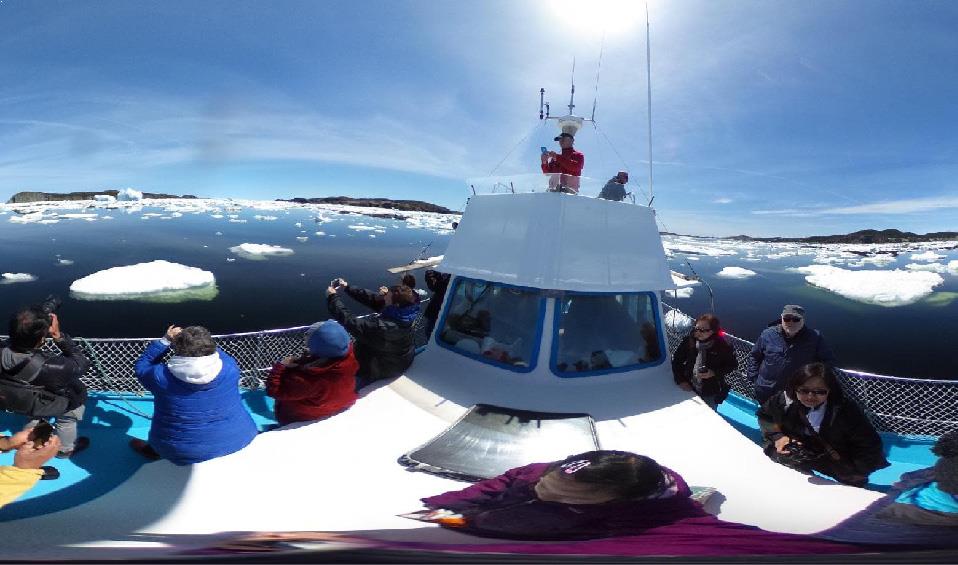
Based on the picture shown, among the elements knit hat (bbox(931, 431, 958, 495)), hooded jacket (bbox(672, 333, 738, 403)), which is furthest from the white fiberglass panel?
knit hat (bbox(931, 431, 958, 495))

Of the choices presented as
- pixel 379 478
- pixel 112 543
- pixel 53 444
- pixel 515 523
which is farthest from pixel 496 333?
pixel 53 444

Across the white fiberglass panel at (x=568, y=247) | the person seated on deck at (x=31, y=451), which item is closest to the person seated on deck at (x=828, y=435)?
the white fiberglass panel at (x=568, y=247)

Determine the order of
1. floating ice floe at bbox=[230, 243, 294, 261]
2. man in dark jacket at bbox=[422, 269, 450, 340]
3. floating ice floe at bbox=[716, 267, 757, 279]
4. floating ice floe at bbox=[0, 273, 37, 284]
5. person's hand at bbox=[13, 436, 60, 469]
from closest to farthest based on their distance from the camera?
person's hand at bbox=[13, 436, 60, 469] → man in dark jacket at bbox=[422, 269, 450, 340] → floating ice floe at bbox=[0, 273, 37, 284] → floating ice floe at bbox=[230, 243, 294, 261] → floating ice floe at bbox=[716, 267, 757, 279]

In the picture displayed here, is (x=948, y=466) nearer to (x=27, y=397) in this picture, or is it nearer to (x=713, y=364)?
(x=713, y=364)

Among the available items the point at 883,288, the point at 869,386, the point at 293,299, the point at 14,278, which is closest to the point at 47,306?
the point at 869,386

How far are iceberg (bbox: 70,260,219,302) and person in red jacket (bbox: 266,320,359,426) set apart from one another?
26.0 meters

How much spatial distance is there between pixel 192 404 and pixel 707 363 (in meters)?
4.12

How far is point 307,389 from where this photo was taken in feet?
9.05

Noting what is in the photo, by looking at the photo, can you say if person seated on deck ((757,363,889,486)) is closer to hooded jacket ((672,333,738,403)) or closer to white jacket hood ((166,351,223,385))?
hooded jacket ((672,333,738,403))

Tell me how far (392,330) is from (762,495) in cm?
282

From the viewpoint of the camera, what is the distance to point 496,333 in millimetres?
3709

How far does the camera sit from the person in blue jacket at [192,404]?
2324 millimetres

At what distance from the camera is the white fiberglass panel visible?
11.2 ft

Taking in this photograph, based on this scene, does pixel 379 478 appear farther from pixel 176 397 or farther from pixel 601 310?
pixel 601 310
